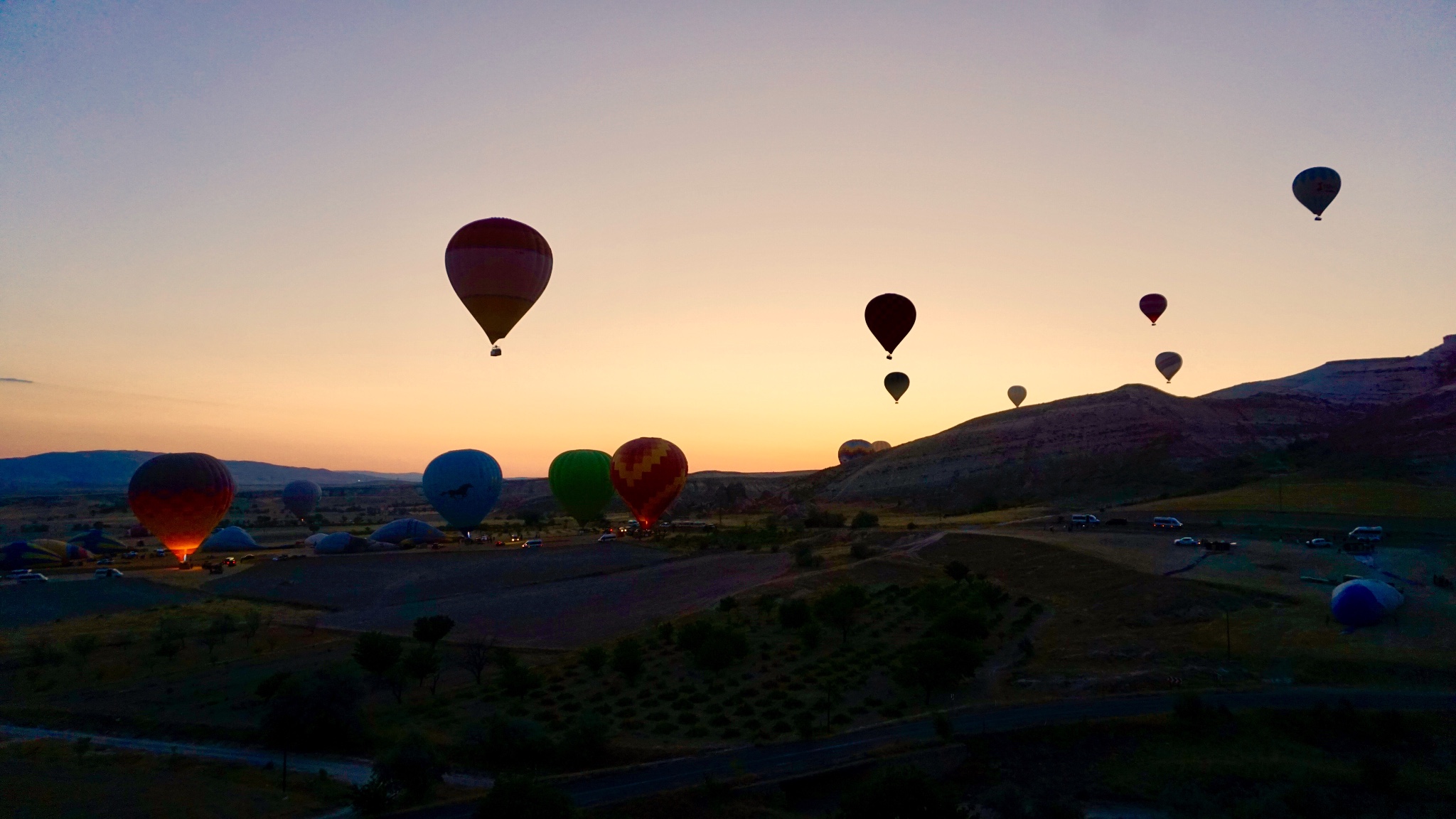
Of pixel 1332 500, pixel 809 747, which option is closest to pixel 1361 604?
pixel 809 747

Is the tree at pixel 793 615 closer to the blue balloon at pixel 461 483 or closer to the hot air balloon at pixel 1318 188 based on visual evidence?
the hot air balloon at pixel 1318 188

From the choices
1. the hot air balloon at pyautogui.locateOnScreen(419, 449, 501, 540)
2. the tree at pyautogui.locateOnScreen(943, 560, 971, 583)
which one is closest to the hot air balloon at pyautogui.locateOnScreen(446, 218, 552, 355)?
the tree at pyautogui.locateOnScreen(943, 560, 971, 583)

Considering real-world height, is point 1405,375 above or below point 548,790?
above

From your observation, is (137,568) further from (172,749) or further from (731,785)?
(731,785)

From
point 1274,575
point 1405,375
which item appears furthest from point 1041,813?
point 1405,375

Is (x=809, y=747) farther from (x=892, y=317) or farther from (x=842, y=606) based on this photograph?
(x=892, y=317)

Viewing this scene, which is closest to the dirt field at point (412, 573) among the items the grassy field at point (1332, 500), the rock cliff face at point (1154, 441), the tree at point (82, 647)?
the tree at point (82, 647)
